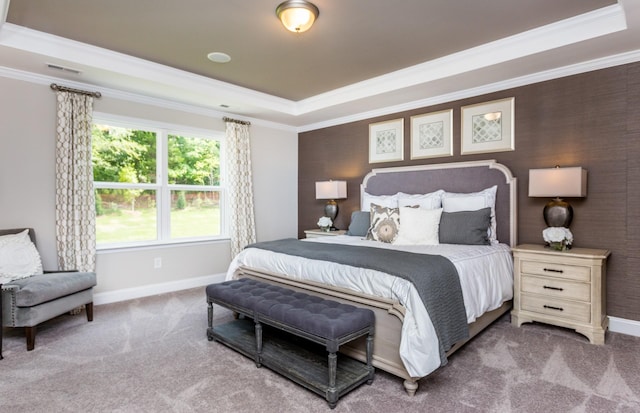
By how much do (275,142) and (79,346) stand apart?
13.0 ft

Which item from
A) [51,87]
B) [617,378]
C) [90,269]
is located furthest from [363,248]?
[51,87]

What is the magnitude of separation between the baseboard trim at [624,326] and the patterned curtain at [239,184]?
440 centimetres

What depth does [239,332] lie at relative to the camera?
302 cm

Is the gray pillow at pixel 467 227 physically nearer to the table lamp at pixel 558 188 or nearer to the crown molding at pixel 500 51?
the table lamp at pixel 558 188

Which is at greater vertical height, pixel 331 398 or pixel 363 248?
pixel 363 248

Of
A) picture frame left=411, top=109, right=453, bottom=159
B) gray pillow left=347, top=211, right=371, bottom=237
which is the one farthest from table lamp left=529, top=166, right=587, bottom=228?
gray pillow left=347, top=211, right=371, bottom=237

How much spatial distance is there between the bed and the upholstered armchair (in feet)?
4.74

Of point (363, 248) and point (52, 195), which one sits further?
point (52, 195)

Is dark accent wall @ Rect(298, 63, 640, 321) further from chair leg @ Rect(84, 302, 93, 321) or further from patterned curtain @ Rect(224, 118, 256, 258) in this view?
chair leg @ Rect(84, 302, 93, 321)

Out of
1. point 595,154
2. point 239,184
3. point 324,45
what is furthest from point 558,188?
point 239,184

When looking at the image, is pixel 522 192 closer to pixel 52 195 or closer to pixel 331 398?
pixel 331 398

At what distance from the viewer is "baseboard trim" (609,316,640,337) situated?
124 inches

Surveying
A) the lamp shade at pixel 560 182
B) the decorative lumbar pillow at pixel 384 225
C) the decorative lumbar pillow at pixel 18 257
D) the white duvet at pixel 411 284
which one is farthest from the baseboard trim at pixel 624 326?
the decorative lumbar pillow at pixel 18 257

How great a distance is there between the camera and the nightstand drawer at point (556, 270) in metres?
3.00
